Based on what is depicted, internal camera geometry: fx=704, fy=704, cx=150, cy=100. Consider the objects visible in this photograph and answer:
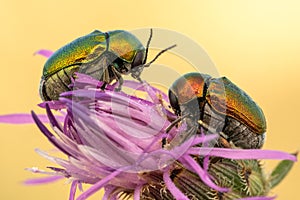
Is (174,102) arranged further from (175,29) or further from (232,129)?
(175,29)

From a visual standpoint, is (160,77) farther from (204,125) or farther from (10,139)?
(10,139)

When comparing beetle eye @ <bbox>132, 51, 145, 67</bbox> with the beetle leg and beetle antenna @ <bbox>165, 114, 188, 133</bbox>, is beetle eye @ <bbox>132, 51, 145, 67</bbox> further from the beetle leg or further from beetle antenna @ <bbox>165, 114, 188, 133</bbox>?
beetle antenna @ <bbox>165, 114, 188, 133</bbox>

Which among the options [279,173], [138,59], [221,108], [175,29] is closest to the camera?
[221,108]

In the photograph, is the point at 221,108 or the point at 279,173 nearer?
the point at 221,108

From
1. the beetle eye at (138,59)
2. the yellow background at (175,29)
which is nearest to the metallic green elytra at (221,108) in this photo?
the beetle eye at (138,59)

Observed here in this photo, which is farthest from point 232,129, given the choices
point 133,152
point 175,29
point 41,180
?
point 175,29

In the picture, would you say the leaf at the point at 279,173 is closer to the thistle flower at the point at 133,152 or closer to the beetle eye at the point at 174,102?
the thistle flower at the point at 133,152
